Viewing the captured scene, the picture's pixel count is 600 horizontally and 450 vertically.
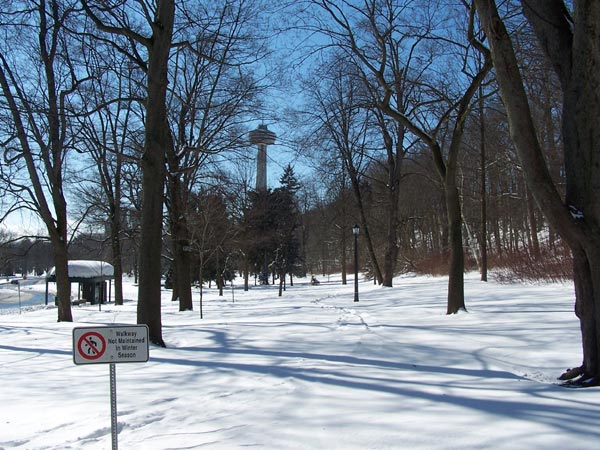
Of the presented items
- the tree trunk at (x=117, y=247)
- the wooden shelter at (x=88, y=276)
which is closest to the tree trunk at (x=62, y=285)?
the tree trunk at (x=117, y=247)

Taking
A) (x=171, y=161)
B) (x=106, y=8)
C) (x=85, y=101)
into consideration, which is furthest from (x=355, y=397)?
(x=85, y=101)

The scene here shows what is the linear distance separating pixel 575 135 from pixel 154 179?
23.7 feet

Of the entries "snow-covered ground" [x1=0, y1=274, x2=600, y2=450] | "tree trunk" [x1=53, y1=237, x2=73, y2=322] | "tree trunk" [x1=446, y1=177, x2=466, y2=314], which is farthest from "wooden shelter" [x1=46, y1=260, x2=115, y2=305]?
"tree trunk" [x1=446, y1=177, x2=466, y2=314]

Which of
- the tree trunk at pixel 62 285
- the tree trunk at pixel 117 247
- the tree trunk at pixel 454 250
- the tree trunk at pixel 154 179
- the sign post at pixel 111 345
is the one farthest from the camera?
the tree trunk at pixel 117 247

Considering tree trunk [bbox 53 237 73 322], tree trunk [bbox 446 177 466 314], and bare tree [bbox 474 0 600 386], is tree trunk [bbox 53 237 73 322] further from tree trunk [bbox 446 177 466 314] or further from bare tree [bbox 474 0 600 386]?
bare tree [bbox 474 0 600 386]

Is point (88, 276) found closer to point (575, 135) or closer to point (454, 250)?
point (454, 250)

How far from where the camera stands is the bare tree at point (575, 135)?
5.70 meters

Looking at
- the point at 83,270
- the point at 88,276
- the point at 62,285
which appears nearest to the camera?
the point at 62,285

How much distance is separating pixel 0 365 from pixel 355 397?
6034mm

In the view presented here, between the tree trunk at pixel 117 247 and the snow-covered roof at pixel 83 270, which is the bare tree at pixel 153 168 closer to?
the tree trunk at pixel 117 247

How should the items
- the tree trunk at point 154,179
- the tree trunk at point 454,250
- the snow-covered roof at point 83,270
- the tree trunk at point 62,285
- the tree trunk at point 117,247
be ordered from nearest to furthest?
the tree trunk at point 154,179, the tree trunk at point 454,250, the tree trunk at point 62,285, the tree trunk at point 117,247, the snow-covered roof at point 83,270

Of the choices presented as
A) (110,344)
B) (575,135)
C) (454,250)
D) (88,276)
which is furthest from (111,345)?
(88,276)

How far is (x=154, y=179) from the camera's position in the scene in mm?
9922

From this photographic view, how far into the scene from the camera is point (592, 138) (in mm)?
5762
